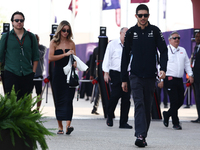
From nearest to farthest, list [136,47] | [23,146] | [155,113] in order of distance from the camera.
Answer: [23,146] → [136,47] → [155,113]

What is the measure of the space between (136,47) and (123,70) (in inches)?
15.9

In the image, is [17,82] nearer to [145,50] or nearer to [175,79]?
[145,50]

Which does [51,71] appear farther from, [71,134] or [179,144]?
[179,144]

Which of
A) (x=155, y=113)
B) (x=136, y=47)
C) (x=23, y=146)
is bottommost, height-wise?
(x=155, y=113)

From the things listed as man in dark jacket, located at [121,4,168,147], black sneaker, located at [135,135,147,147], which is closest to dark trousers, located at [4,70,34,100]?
man in dark jacket, located at [121,4,168,147]

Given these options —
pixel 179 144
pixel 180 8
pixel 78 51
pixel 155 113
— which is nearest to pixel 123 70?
pixel 179 144

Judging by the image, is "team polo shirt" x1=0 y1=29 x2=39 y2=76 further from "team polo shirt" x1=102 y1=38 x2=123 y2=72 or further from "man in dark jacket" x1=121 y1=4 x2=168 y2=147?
"team polo shirt" x1=102 y1=38 x2=123 y2=72

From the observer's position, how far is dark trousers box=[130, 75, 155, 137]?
679cm

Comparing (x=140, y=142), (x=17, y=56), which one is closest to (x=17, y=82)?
(x=17, y=56)

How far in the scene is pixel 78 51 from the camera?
28.8 m

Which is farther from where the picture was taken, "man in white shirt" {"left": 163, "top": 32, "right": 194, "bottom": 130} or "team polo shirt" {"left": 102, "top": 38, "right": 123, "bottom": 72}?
"team polo shirt" {"left": 102, "top": 38, "right": 123, "bottom": 72}

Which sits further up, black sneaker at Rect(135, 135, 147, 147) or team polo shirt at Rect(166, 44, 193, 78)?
team polo shirt at Rect(166, 44, 193, 78)

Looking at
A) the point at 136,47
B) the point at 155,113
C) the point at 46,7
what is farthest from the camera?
the point at 46,7

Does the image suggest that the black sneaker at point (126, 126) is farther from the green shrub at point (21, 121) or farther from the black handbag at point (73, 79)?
the green shrub at point (21, 121)
